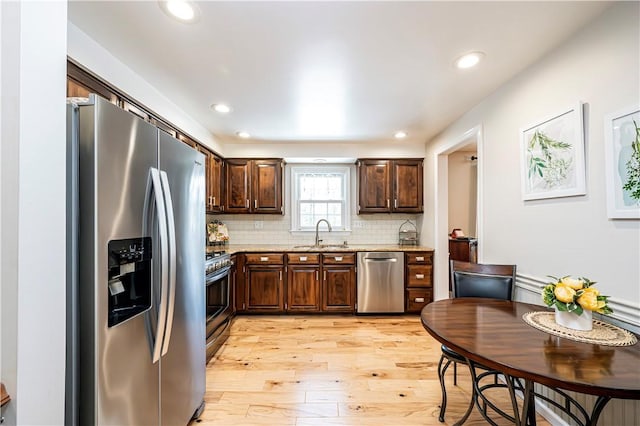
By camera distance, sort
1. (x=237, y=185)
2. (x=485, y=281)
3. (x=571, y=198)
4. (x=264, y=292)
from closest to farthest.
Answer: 1. (x=571, y=198)
2. (x=485, y=281)
3. (x=264, y=292)
4. (x=237, y=185)

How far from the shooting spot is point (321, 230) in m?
4.24

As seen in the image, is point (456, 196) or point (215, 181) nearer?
point (215, 181)

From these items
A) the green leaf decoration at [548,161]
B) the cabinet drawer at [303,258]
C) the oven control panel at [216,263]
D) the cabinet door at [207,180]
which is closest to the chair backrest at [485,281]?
the green leaf decoration at [548,161]

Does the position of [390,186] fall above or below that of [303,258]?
above

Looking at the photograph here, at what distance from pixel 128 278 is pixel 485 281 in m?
2.27

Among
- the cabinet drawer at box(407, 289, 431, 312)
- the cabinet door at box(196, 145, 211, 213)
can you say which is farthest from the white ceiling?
the cabinet drawer at box(407, 289, 431, 312)

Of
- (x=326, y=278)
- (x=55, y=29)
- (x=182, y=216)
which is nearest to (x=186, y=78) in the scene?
(x=182, y=216)

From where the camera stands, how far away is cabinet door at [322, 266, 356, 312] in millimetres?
3572

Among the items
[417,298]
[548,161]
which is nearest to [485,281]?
[548,161]

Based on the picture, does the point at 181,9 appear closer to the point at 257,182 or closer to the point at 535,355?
the point at 535,355

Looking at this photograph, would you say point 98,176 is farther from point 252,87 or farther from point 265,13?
point 252,87

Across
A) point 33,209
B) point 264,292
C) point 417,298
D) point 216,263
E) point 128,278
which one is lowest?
point 417,298

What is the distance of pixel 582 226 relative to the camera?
154 centimetres

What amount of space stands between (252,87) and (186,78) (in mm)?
495
